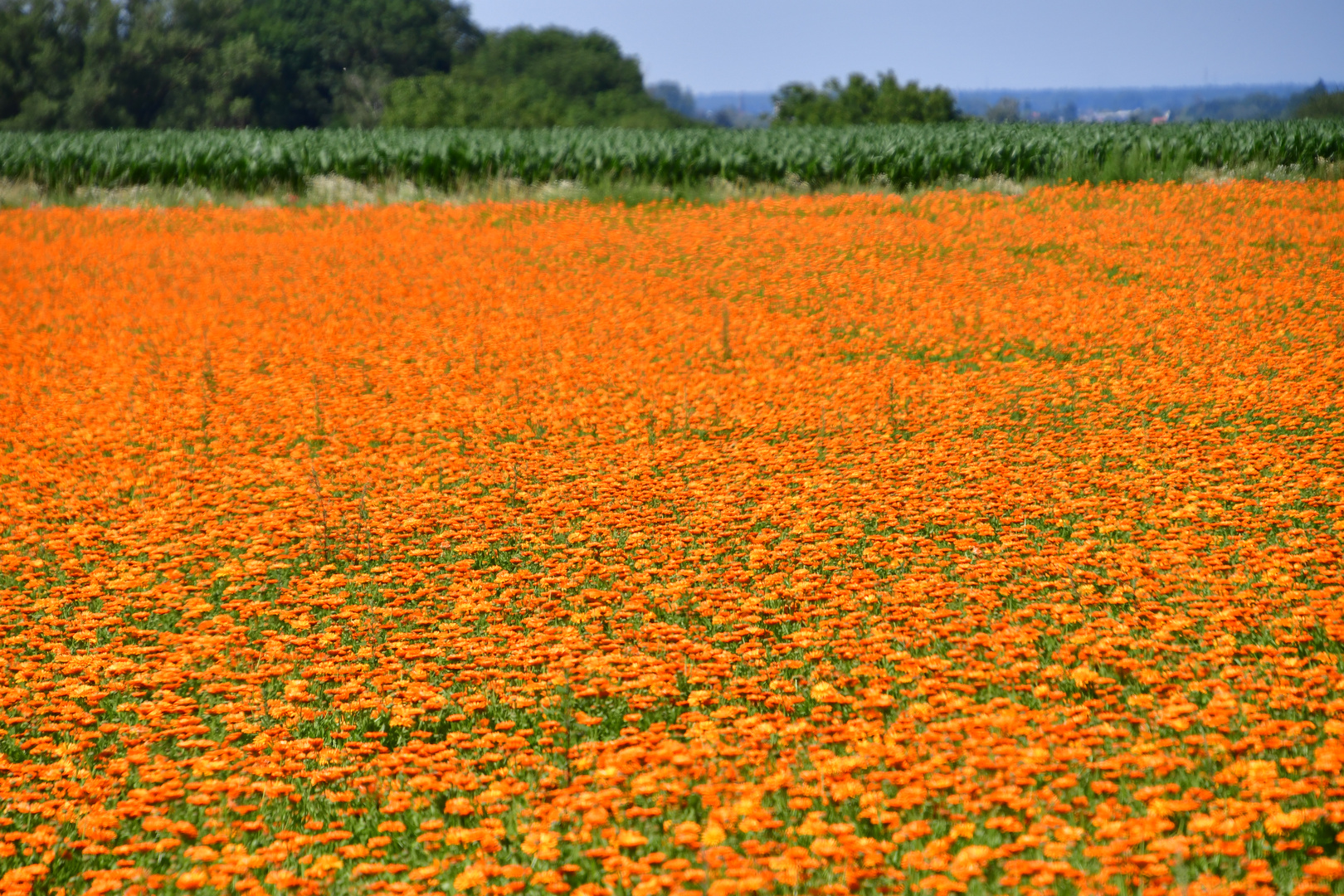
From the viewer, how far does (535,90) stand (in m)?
84.6

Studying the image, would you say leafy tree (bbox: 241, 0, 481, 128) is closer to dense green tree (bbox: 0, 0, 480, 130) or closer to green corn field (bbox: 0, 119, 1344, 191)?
dense green tree (bbox: 0, 0, 480, 130)

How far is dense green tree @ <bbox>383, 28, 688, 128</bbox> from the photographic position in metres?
66.6

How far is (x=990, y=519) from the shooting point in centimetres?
715

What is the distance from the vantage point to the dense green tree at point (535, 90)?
219 feet

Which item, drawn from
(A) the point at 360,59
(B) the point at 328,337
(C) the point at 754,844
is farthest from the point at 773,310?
(A) the point at 360,59

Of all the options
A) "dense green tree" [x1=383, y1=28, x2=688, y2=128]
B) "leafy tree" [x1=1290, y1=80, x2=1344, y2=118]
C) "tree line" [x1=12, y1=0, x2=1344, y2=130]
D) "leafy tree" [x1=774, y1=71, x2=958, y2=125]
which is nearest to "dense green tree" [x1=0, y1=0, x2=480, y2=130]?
"tree line" [x1=12, y1=0, x2=1344, y2=130]

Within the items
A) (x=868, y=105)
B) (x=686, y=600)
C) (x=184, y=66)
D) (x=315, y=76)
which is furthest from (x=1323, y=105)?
(x=686, y=600)

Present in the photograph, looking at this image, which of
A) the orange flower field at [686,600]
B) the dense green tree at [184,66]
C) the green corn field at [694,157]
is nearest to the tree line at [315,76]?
the dense green tree at [184,66]

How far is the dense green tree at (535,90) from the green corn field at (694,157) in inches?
1393

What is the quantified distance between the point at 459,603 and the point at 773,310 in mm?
9585

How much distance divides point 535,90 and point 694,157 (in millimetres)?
62293

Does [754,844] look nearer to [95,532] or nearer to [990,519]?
[990,519]

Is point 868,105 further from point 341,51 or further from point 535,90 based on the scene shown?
point 341,51

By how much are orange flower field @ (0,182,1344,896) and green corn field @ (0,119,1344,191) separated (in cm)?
1126
